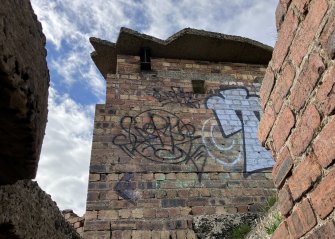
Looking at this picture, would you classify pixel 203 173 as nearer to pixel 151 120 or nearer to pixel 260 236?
pixel 151 120

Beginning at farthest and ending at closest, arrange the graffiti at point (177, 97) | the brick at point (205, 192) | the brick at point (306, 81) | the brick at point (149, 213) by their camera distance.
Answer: the graffiti at point (177, 97), the brick at point (205, 192), the brick at point (149, 213), the brick at point (306, 81)

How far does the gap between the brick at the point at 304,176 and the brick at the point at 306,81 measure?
0.74ft

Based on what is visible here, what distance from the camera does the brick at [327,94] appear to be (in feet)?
3.75

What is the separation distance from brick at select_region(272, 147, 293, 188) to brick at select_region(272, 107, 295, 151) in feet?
0.15

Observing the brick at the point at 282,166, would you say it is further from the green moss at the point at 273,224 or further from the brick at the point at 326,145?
the green moss at the point at 273,224

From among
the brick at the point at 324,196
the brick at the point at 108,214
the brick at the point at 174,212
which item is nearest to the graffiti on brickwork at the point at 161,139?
the brick at the point at 174,212

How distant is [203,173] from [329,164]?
3.26 meters

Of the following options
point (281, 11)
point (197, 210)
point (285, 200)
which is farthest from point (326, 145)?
point (197, 210)

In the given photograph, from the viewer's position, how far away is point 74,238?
8.50 feet

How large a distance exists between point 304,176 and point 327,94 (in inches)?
13.1

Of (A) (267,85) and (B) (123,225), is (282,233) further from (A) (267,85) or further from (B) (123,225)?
(B) (123,225)

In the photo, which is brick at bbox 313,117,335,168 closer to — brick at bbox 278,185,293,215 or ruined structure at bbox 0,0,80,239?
brick at bbox 278,185,293,215

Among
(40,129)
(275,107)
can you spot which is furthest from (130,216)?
(40,129)

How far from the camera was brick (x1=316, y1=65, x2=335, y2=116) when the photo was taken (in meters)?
1.14
